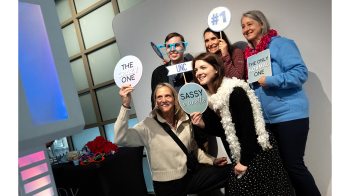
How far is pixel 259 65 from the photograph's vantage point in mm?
1762

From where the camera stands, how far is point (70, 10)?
4.07 meters

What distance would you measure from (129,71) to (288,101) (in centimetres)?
106

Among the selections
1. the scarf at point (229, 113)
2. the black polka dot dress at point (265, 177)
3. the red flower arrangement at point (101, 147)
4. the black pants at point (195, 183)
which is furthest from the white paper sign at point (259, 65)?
the red flower arrangement at point (101, 147)

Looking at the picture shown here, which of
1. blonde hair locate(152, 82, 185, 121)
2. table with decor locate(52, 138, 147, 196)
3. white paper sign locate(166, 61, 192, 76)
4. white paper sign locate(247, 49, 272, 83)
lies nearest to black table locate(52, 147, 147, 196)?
table with decor locate(52, 138, 147, 196)

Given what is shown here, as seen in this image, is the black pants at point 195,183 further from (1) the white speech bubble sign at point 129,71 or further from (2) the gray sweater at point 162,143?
(1) the white speech bubble sign at point 129,71

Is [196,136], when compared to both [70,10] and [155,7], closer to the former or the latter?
[155,7]

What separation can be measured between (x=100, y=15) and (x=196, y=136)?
2.50 m

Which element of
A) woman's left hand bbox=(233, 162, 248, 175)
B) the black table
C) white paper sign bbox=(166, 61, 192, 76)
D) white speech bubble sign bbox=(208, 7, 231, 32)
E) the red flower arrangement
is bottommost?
the black table

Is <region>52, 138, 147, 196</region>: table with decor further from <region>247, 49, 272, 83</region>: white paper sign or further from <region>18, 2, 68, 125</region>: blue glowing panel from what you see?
<region>18, 2, 68, 125</region>: blue glowing panel

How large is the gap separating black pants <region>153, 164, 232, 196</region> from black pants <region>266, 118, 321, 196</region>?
43 cm

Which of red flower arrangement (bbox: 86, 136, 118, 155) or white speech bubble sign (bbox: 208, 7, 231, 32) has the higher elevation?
white speech bubble sign (bbox: 208, 7, 231, 32)

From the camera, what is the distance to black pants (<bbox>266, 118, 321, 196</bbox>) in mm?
1691

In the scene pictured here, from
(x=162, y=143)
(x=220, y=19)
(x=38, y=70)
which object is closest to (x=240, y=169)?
(x=162, y=143)
